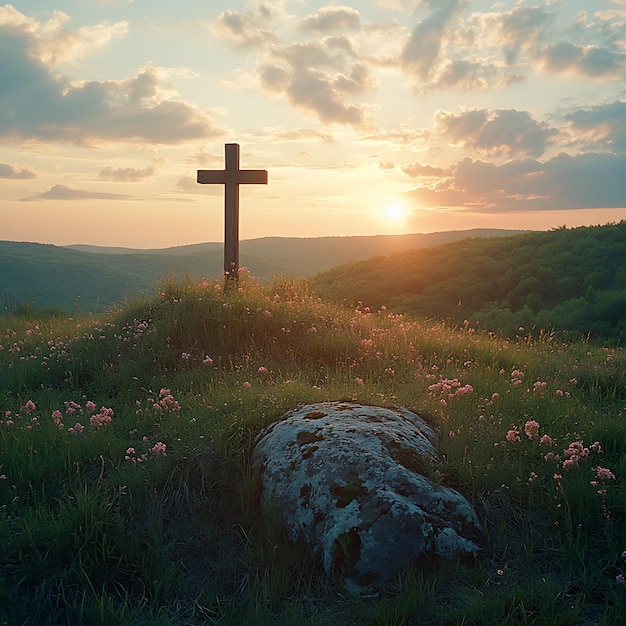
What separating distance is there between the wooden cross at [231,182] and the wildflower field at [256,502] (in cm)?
413

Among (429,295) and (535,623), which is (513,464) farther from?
(429,295)

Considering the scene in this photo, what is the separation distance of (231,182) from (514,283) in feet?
47.8

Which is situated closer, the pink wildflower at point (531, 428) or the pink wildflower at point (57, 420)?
the pink wildflower at point (531, 428)

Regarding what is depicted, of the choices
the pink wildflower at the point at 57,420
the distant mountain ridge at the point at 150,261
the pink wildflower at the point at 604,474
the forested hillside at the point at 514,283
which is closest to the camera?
the pink wildflower at the point at 604,474

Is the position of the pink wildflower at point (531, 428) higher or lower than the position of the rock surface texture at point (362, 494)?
higher

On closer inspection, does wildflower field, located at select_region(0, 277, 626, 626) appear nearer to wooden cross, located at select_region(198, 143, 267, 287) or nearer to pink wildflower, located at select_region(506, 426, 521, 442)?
pink wildflower, located at select_region(506, 426, 521, 442)

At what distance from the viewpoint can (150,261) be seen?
12494 centimetres

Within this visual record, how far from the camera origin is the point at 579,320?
17.7 meters

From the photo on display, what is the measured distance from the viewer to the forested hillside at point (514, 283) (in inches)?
719

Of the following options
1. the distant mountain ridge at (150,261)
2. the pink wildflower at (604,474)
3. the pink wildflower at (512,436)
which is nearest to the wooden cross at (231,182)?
the pink wildflower at (512,436)

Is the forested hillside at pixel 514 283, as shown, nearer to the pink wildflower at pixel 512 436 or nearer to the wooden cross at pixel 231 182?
the wooden cross at pixel 231 182

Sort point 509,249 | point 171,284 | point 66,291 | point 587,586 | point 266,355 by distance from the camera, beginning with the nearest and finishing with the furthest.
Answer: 1. point 587,586
2. point 266,355
3. point 171,284
4. point 509,249
5. point 66,291

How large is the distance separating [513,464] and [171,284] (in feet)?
21.9

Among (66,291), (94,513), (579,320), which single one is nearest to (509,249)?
(579,320)
